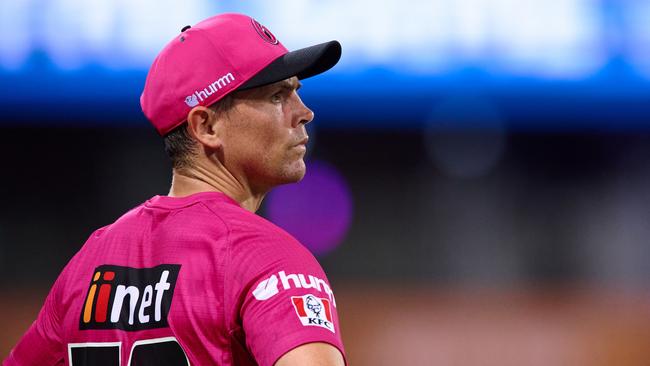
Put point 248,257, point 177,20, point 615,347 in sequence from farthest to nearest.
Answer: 1. point 615,347
2. point 177,20
3. point 248,257

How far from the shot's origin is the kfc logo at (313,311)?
1.69 meters

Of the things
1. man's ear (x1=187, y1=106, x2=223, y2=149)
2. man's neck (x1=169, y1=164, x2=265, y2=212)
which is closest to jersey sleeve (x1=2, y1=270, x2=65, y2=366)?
man's neck (x1=169, y1=164, x2=265, y2=212)

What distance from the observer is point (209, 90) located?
2.05m

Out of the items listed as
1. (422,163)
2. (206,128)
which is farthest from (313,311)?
(422,163)

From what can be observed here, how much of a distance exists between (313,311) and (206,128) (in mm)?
594

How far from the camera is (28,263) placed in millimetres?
11078

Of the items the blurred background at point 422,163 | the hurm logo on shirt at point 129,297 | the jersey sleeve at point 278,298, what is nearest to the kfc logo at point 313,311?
the jersey sleeve at point 278,298

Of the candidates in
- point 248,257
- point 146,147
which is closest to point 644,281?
point 146,147

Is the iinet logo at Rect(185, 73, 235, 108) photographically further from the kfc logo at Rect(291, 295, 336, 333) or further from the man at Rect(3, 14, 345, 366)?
the kfc logo at Rect(291, 295, 336, 333)

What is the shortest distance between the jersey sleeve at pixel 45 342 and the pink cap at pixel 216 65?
1.64 ft

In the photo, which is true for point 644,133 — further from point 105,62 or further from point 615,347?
point 105,62

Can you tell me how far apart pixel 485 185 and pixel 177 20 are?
553 cm

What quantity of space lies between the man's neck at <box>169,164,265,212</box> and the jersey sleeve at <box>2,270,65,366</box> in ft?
1.19

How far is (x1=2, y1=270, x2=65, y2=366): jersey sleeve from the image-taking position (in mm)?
2150
